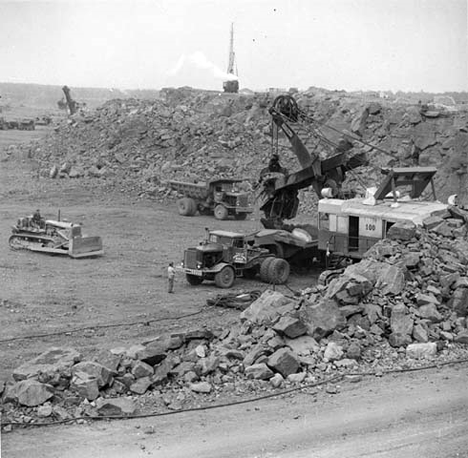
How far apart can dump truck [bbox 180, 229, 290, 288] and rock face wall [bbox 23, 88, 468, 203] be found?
12.4 metres

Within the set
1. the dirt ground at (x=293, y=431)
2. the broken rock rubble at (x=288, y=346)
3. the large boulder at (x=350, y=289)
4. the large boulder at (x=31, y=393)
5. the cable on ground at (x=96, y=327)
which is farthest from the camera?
the cable on ground at (x=96, y=327)

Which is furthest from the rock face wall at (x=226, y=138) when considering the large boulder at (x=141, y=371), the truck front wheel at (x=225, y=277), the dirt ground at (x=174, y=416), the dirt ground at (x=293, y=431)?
the dirt ground at (x=293, y=431)

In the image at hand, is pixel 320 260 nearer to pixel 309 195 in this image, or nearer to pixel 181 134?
pixel 309 195

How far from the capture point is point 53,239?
24016 mm

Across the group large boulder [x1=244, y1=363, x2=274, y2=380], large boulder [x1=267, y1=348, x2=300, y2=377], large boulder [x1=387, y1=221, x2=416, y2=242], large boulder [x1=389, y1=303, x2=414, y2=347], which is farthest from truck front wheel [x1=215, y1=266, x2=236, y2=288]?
large boulder [x1=244, y1=363, x2=274, y2=380]

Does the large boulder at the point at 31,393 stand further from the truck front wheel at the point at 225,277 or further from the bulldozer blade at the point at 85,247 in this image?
the bulldozer blade at the point at 85,247

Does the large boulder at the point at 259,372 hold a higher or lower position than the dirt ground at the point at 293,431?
higher

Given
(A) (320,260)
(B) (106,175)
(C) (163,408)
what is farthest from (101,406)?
(B) (106,175)

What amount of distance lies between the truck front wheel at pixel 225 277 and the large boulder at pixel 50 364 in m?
7.71

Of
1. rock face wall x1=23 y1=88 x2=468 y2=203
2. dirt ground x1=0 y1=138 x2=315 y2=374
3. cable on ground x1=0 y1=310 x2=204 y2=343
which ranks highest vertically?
rock face wall x1=23 y1=88 x2=468 y2=203

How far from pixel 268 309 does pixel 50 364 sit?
11.8ft

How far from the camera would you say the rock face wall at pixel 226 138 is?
34.9 metres

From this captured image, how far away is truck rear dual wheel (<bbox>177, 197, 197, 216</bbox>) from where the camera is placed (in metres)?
32.3

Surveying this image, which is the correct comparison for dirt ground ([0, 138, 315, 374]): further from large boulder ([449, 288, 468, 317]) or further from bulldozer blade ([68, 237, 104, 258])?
large boulder ([449, 288, 468, 317])
